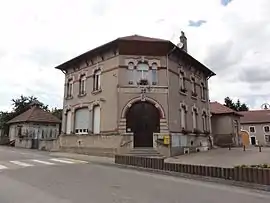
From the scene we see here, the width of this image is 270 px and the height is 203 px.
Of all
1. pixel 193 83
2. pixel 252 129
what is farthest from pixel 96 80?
pixel 252 129

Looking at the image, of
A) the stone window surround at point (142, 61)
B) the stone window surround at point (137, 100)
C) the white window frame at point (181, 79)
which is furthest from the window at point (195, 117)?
the stone window surround at point (142, 61)

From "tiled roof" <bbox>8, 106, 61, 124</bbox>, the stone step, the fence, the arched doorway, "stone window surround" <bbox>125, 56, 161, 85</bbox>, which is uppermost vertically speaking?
"stone window surround" <bbox>125, 56, 161, 85</bbox>

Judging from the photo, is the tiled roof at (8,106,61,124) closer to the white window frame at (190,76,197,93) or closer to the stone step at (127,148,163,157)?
the white window frame at (190,76,197,93)

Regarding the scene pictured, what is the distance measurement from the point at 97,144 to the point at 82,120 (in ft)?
10.5

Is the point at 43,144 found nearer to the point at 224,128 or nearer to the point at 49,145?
the point at 49,145

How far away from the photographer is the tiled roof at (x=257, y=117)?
56300 mm

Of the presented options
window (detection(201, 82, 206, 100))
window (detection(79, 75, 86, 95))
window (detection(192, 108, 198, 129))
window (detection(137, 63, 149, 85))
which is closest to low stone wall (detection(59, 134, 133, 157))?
window (detection(79, 75, 86, 95))

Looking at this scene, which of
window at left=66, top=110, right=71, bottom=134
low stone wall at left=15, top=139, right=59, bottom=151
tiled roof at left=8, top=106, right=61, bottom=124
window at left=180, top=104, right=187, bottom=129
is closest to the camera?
window at left=180, top=104, right=187, bottom=129

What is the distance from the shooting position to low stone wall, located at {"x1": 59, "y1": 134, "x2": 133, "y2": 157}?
→ 19438 millimetres

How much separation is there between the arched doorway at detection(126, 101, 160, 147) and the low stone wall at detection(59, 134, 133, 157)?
89cm

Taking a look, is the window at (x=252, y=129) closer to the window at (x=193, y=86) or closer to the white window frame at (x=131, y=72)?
the window at (x=193, y=86)

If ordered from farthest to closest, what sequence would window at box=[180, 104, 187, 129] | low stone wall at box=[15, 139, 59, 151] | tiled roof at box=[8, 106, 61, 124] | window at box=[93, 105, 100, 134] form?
tiled roof at box=[8, 106, 61, 124], low stone wall at box=[15, 139, 59, 151], window at box=[180, 104, 187, 129], window at box=[93, 105, 100, 134]

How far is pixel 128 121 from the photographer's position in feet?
66.2

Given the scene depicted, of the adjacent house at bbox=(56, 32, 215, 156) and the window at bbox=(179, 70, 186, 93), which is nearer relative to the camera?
the adjacent house at bbox=(56, 32, 215, 156)
